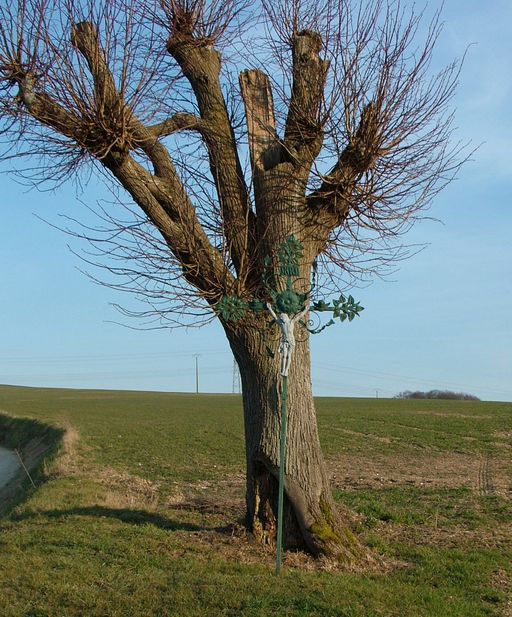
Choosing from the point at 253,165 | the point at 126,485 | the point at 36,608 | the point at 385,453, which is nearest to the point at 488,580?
the point at 36,608

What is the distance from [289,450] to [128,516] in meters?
3.44

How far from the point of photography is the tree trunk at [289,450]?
9.40 meters

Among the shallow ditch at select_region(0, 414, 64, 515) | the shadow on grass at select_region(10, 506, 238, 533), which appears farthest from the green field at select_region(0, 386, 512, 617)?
the shallow ditch at select_region(0, 414, 64, 515)

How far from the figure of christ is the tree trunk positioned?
80 centimetres

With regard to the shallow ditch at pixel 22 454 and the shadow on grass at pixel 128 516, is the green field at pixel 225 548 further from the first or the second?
the shallow ditch at pixel 22 454

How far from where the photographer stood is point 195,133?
10.2m

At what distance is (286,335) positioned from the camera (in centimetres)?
846

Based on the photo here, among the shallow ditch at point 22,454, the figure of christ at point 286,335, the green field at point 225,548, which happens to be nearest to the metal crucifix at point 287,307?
the figure of christ at point 286,335

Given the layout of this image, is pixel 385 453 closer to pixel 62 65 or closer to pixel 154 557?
pixel 154 557

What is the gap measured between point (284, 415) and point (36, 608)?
9.95 feet

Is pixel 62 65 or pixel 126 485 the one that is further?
pixel 126 485

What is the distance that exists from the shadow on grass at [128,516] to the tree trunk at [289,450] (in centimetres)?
100

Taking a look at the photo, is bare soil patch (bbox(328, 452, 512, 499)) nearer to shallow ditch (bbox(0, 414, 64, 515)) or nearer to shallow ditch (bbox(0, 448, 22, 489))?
shallow ditch (bbox(0, 414, 64, 515))

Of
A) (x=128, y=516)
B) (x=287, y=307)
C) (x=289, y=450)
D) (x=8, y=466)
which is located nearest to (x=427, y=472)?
(x=128, y=516)
